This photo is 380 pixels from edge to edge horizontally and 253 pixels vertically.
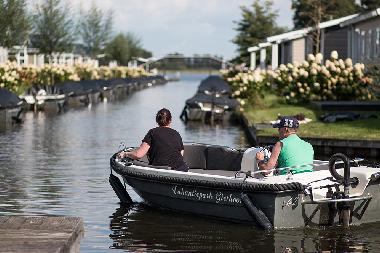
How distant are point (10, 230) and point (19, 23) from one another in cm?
6035

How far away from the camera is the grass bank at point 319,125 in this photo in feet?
93.5

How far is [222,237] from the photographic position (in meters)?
15.5

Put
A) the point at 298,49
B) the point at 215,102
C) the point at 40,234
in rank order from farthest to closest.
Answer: the point at 298,49, the point at 215,102, the point at 40,234

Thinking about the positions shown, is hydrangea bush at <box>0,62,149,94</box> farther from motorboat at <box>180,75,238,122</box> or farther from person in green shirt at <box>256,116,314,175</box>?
person in green shirt at <box>256,116,314,175</box>

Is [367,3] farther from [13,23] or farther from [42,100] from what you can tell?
[42,100]

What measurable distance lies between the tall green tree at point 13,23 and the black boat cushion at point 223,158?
166 feet

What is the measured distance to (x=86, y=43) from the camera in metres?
135

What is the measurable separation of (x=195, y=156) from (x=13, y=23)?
53.0 meters

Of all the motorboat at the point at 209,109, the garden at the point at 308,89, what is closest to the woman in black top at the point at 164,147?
the garden at the point at 308,89

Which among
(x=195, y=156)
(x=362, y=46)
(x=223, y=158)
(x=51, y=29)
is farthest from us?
(x=51, y=29)

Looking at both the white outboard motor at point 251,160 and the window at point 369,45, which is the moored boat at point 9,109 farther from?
the white outboard motor at point 251,160

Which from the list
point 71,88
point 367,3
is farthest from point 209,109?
point 367,3

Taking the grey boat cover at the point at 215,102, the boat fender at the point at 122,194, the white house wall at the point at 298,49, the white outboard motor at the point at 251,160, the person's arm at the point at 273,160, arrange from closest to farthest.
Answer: the person's arm at the point at 273,160 → the white outboard motor at the point at 251,160 → the boat fender at the point at 122,194 → the grey boat cover at the point at 215,102 → the white house wall at the point at 298,49

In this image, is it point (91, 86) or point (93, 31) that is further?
point (93, 31)
